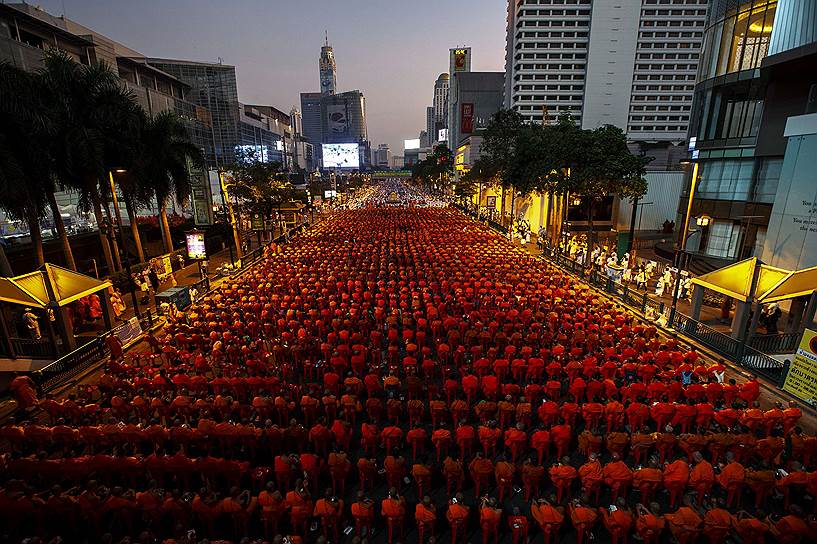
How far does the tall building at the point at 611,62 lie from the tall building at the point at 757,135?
74.6 metres

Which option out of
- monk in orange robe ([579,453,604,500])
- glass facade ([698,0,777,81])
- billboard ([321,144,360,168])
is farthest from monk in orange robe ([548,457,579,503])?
billboard ([321,144,360,168])

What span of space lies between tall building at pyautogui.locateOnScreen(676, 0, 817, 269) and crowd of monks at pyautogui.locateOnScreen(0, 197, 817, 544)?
12473 millimetres

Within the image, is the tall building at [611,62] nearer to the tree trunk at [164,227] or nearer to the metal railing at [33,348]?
the tree trunk at [164,227]

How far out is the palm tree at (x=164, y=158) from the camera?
3150 cm

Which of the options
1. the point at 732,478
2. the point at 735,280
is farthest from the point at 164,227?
the point at 735,280

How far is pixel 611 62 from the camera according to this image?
10506cm

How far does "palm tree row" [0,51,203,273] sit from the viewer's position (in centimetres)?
1827

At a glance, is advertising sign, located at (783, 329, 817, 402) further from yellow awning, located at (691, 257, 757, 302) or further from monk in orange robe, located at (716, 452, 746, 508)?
monk in orange robe, located at (716, 452, 746, 508)

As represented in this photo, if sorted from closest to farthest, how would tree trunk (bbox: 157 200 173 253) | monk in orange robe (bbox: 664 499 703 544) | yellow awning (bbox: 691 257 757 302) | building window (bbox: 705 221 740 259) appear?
monk in orange robe (bbox: 664 499 703 544), yellow awning (bbox: 691 257 757 302), building window (bbox: 705 221 740 259), tree trunk (bbox: 157 200 173 253)

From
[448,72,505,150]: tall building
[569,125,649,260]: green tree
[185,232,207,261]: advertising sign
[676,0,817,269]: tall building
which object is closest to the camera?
[676,0,817,269]: tall building

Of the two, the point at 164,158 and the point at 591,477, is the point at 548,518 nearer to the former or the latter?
the point at 591,477

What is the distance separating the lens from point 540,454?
942cm

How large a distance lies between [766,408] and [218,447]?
16.6 meters

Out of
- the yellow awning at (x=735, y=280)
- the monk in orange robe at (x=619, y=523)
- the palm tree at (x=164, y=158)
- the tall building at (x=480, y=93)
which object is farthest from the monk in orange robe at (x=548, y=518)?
the tall building at (x=480, y=93)
